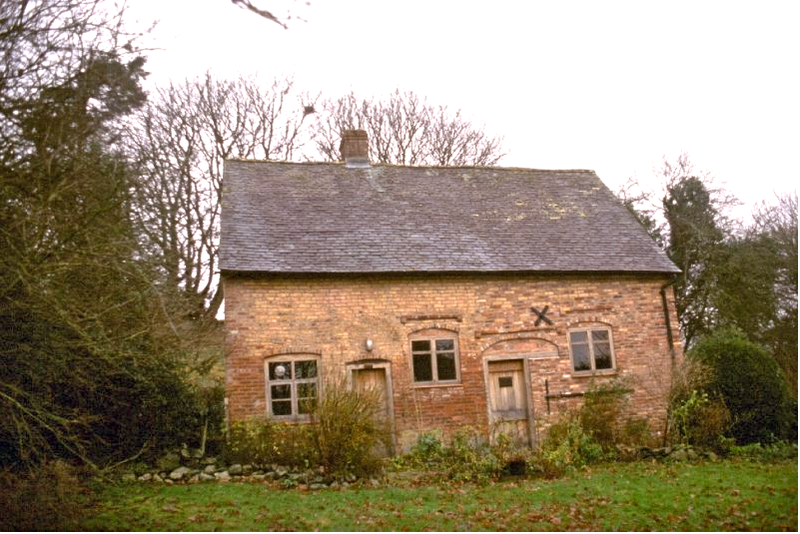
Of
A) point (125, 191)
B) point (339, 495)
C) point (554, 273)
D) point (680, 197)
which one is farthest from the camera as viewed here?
point (680, 197)

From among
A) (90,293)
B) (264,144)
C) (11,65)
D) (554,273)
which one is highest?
(264,144)

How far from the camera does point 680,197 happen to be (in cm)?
2553

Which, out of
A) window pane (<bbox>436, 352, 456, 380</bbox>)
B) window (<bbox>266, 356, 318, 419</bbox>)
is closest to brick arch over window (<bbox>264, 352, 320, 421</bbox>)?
→ window (<bbox>266, 356, 318, 419</bbox>)

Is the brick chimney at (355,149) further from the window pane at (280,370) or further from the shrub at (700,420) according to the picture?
the shrub at (700,420)

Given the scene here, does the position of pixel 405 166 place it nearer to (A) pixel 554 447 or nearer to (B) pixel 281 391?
(B) pixel 281 391

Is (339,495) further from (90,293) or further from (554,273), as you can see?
(554,273)

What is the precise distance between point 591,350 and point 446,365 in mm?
3410

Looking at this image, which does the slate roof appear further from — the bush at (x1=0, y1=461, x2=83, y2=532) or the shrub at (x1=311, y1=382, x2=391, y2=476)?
the bush at (x1=0, y1=461, x2=83, y2=532)

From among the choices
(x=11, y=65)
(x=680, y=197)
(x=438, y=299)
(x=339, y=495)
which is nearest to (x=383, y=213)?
(x=438, y=299)

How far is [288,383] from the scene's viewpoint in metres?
13.4

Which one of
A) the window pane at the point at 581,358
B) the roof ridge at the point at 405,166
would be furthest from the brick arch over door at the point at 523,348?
the roof ridge at the point at 405,166

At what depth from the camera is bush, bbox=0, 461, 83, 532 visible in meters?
6.87

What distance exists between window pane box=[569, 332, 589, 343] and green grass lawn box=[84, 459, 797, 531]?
15.0 ft

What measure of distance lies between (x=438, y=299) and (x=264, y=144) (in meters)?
13.8
